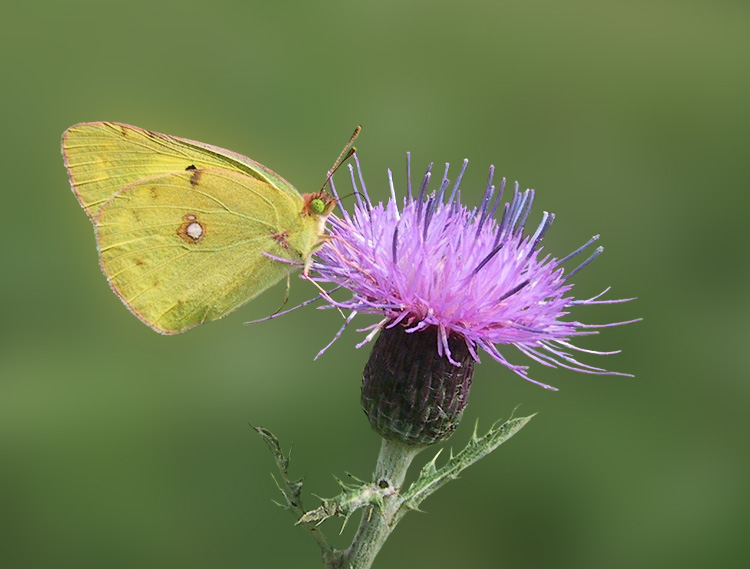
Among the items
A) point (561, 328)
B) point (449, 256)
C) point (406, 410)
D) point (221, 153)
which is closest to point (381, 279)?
point (449, 256)

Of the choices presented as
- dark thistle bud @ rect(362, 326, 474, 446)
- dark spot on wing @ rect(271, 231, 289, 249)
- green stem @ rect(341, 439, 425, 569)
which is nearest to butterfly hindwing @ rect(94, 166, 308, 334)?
dark spot on wing @ rect(271, 231, 289, 249)

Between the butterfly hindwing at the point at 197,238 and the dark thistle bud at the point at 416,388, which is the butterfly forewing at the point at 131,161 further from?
the dark thistle bud at the point at 416,388

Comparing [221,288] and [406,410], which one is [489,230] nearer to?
[406,410]

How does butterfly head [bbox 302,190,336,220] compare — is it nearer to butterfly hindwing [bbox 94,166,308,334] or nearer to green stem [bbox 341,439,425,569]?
butterfly hindwing [bbox 94,166,308,334]

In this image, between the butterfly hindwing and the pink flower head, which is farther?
the butterfly hindwing

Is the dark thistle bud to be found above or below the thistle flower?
below

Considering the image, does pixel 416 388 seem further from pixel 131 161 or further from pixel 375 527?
A: pixel 131 161

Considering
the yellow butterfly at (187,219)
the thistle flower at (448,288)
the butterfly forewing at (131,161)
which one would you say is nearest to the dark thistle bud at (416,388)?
the thistle flower at (448,288)

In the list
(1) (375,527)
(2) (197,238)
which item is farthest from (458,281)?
(2) (197,238)
